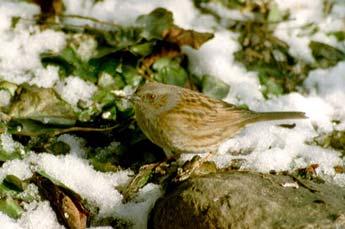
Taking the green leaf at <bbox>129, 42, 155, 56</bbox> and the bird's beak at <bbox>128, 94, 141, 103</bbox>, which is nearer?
the bird's beak at <bbox>128, 94, 141, 103</bbox>

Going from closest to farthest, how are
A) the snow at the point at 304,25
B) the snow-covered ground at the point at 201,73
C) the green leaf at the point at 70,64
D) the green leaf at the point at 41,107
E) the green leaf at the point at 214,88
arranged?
the snow-covered ground at the point at 201,73 → the green leaf at the point at 41,107 → the green leaf at the point at 70,64 → the green leaf at the point at 214,88 → the snow at the point at 304,25

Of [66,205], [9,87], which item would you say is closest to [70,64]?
[9,87]

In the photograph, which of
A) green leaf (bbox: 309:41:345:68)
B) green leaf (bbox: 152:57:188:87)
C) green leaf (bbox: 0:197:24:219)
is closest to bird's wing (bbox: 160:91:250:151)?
green leaf (bbox: 152:57:188:87)

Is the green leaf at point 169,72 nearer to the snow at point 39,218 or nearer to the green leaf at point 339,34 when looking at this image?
the green leaf at point 339,34

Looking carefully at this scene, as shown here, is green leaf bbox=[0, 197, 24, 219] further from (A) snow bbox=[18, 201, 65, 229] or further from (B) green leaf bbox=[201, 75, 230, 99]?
(B) green leaf bbox=[201, 75, 230, 99]

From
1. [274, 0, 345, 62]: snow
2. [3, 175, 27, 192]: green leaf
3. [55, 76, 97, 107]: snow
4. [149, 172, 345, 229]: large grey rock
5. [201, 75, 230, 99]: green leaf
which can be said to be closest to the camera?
[149, 172, 345, 229]: large grey rock

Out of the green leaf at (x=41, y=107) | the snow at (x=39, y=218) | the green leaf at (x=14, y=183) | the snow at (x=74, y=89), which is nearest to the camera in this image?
the snow at (x=39, y=218)

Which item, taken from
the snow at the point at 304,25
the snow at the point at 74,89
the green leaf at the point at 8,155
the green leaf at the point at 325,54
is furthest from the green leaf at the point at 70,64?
the green leaf at the point at 325,54
